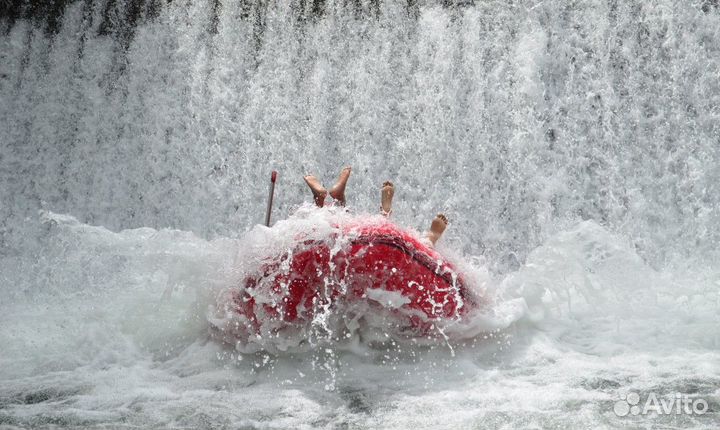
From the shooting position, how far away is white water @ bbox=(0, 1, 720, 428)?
496 centimetres

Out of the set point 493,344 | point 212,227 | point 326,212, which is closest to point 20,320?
point 212,227

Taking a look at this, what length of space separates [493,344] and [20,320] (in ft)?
15.3

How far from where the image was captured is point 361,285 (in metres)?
5.45

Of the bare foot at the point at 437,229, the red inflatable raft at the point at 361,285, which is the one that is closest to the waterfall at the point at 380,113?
the bare foot at the point at 437,229

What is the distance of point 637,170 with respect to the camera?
8.45 m

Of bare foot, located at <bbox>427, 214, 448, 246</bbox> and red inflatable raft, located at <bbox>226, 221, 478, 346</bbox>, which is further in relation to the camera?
bare foot, located at <bbox>427, 214, 448, 246</bbox>

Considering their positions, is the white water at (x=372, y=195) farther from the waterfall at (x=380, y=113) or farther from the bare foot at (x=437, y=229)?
the bare foot at (x=437, y=229)

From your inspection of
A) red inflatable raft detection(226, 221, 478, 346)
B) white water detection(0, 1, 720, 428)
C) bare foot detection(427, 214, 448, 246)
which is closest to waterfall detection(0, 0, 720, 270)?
white water detection(0, 1, 720, 428)

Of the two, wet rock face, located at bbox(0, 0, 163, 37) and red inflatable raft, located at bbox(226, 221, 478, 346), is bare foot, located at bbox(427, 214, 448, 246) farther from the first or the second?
wet rock face, located at bbox(0, 0, 163, 37)

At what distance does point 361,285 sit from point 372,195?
13.2 ft

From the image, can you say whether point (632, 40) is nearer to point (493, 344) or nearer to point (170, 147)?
point (493, 344)

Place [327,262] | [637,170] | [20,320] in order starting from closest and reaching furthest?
[327,262]
[20,320]
[637,170]

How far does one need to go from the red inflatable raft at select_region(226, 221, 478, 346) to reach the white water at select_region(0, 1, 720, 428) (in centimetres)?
24

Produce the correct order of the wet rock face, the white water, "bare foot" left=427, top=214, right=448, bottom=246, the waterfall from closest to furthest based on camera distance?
the white water → "bare foot" left=427, top=214, right=448, bottom=246 → the waterfall → the wet rock face
